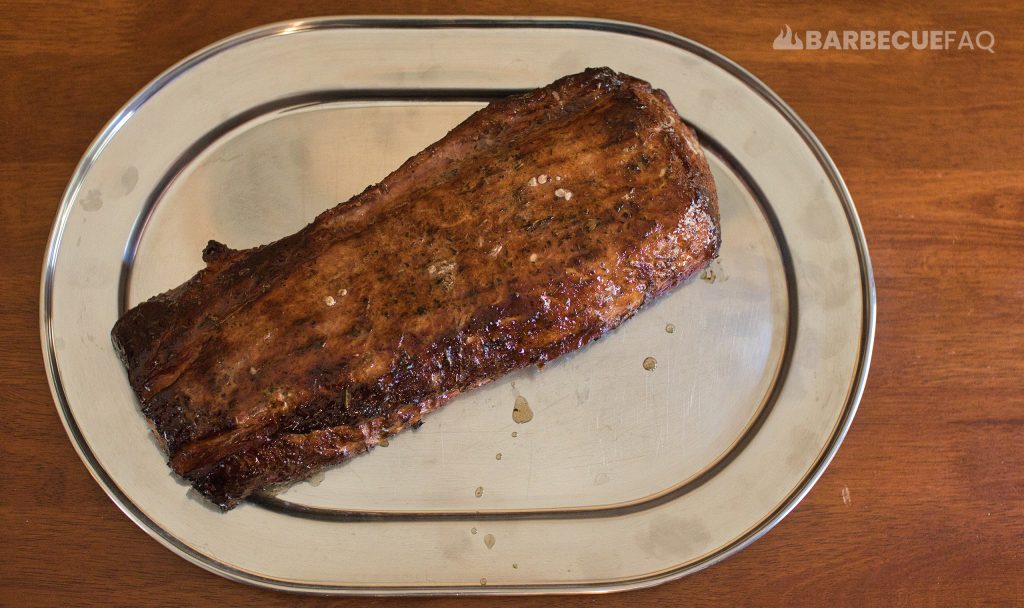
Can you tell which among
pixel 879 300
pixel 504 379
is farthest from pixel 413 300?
pixel 879 300

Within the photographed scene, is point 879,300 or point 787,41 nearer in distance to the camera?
point 879,300

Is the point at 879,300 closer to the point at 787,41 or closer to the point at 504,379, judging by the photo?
the point at 787,41

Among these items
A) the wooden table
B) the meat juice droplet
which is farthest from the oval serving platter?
the wooden table

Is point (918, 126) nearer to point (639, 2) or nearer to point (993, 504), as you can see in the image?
point (639, 2)

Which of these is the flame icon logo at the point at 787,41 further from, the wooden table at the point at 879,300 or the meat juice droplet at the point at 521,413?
the meat juice droplet at the point at 521,413

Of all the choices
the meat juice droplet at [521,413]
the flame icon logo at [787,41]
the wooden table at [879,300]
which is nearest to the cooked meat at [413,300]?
the meat juice droplet at [521,413]

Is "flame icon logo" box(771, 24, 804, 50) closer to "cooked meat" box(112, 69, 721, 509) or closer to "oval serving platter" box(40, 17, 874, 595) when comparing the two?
"oval serving platter" box(40, 17, 874, 595)
